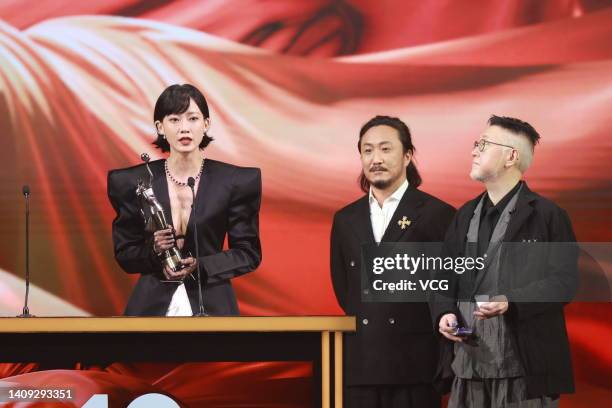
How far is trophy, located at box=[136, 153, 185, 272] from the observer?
4648mm

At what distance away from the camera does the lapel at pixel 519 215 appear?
424cm

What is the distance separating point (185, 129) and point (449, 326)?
1582mm

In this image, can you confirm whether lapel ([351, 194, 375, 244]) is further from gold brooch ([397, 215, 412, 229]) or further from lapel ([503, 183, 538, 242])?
lapel ([503, 183, 538, 242])

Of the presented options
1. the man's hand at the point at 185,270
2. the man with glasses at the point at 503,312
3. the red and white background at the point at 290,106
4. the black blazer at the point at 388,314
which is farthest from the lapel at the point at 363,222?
the man's hand at the point at 185,270

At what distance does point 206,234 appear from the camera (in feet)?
15.3

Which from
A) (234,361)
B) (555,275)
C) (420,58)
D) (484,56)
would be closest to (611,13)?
(484,56)

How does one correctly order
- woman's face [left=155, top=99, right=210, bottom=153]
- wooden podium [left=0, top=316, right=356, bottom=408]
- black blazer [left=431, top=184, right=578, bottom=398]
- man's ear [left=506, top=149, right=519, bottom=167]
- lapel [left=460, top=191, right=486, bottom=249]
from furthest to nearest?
woman's face [left=155, top=99, right=210, bottom=153] < man's ear [left=506, top=149, right=519, bottom=167] < lapel [left=460, top=191, right=486, bottom=249] < black blazer [left=431, top=184, right=578, bottom=398] < wooden podium [left=0, top=316, right=356, bottom=408]

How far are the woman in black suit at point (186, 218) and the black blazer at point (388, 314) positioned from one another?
46 centimetres

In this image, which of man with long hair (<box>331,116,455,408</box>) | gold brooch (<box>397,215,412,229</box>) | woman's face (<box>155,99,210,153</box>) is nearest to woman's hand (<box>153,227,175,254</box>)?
woman's face (<box>155,99,210,153</box>)

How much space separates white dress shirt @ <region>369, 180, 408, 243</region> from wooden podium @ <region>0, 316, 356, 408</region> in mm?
590

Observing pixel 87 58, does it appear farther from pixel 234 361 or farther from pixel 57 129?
pixel 234 361

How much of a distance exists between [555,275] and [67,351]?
80.1 inches

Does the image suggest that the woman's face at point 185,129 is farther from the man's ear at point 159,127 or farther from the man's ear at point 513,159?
the man's ear at point 513,159

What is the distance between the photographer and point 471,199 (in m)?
4.69
